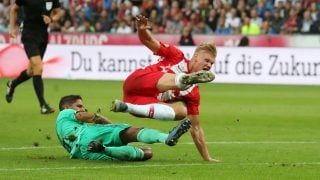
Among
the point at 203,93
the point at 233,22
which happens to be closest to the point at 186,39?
the point at 233,22

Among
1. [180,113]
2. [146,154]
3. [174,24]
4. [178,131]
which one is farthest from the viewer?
[174,24]

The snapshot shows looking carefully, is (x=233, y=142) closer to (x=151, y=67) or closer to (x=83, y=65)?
(x=151, y=67)

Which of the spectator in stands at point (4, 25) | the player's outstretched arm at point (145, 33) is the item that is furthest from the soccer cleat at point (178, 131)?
the spectator in stands at point (4, 25)

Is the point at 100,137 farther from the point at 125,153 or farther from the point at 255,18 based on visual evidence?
the point at 255,18

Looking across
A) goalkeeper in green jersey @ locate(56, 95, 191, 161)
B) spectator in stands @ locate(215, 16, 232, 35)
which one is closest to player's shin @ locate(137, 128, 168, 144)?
goalkeeper in green jersey @ locate(56, 95, 191, 161)

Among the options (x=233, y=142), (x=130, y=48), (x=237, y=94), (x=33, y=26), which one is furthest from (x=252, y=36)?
(x=233, y=142)

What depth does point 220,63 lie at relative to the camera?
2959 centimetres

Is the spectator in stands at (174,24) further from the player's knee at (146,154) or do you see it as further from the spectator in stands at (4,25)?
the player's knee at (146,154)

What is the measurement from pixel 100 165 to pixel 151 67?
1.41m

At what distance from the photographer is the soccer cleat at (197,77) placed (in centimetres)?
1100

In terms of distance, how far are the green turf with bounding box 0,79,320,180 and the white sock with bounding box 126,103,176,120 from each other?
58 centimetres

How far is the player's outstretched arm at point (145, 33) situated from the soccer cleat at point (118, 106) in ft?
3.06

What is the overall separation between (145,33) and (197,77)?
1.14m

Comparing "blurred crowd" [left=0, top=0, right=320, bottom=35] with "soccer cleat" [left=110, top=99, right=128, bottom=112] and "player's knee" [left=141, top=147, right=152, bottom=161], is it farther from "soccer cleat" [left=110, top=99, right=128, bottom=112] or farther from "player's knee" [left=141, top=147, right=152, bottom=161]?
"soccer cleat" [left=110, top=99, right=128, bottom=112]
